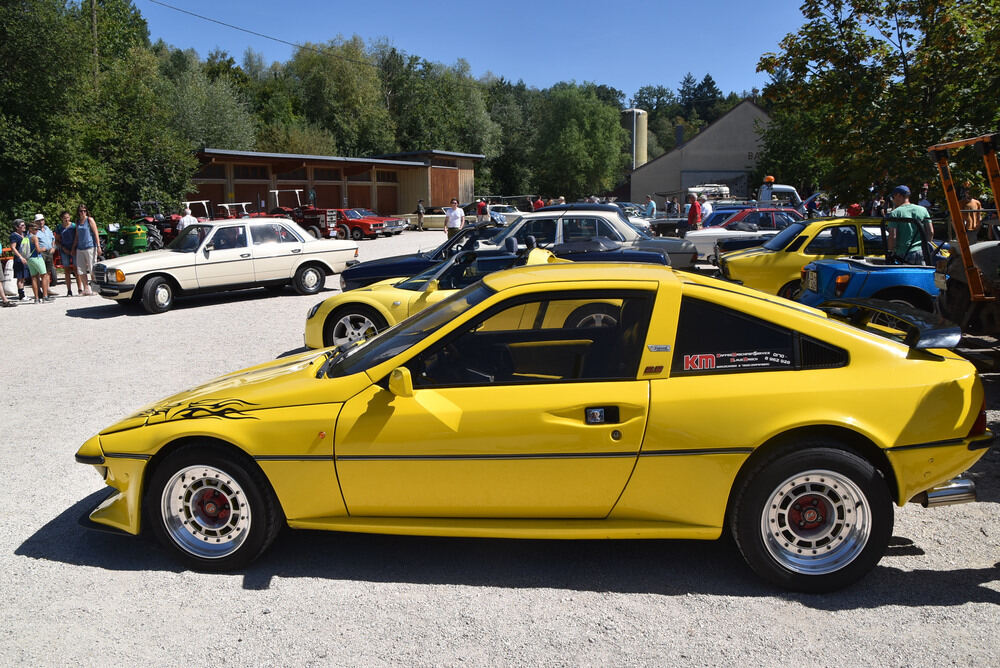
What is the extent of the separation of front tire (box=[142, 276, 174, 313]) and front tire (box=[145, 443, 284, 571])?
10.7 metres

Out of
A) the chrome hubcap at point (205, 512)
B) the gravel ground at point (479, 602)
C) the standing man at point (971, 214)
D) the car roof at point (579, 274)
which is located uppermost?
the standing man at point (971, 214)

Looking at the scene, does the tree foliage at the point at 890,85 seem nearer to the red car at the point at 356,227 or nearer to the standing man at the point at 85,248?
the standing man at the point at 85,248

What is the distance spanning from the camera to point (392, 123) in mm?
72000

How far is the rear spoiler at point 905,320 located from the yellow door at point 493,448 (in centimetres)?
137

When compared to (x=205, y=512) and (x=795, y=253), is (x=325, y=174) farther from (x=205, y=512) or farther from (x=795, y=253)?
(x=205, y=512)

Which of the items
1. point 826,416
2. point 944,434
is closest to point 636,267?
point 826,416

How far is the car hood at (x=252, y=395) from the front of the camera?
3.81 m

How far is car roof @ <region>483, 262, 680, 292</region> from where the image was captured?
3895 mm

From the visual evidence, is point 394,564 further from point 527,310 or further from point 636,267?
point 636,267

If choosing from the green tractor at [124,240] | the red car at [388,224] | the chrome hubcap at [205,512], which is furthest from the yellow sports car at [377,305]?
the red car at [388,224]

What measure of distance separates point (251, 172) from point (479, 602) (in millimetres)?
41506

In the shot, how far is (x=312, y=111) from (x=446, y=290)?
66.1m

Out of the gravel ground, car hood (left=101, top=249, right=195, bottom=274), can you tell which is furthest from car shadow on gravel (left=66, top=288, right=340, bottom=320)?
the gravel ground

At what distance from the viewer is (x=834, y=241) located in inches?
445
